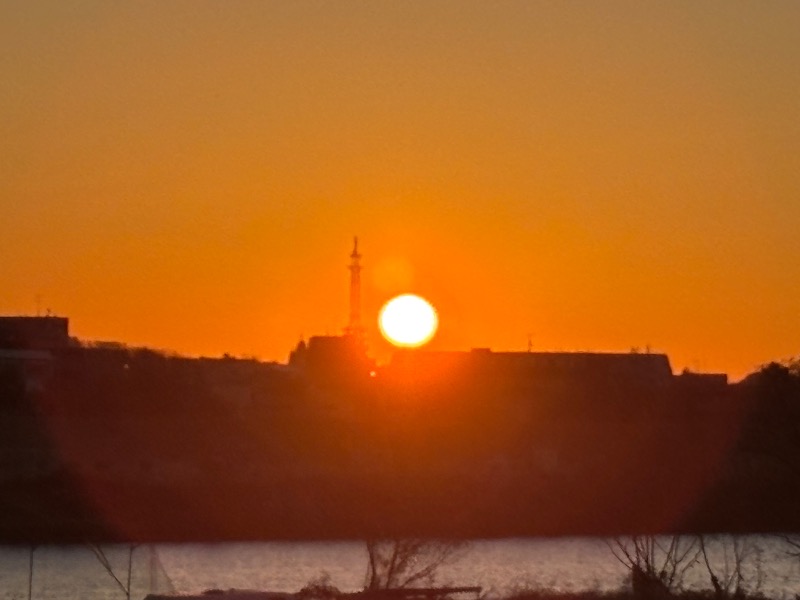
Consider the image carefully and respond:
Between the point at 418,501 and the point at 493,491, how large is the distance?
408 cm

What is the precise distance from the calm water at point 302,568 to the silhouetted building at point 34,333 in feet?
83.4

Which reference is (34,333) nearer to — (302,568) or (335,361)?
(335,361)

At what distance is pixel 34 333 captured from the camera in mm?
89812

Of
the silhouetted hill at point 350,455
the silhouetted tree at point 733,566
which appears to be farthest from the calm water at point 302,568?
the silhouetted hill at point 350,455

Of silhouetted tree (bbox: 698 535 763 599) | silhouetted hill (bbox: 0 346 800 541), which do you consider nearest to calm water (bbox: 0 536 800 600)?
silhouetted tree (bbox: 698 535 763 599)

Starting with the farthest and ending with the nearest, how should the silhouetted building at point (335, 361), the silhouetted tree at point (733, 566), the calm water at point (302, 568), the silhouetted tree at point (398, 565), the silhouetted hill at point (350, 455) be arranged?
the silhouetted building at point (335, 361)
the silhouetted hill at point (350, 455)
the calm water at point (302, 568)
the silhouetted tree at point (733, 566)
the silhouetted tree at point (398, 565)

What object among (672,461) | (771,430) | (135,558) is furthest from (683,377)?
(771,430)

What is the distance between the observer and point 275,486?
7281cm

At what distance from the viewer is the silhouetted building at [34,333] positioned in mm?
87000

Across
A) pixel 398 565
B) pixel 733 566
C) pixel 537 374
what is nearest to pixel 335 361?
pixel 537 374

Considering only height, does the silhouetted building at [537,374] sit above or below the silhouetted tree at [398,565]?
above

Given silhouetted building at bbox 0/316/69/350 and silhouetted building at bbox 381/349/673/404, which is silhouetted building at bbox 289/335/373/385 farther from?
silhouetted building at bbox 0/316/69/350

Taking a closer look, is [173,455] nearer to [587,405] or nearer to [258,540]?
[258,540]

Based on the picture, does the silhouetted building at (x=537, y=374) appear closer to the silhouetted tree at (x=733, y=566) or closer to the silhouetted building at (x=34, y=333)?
the silhouetted building at (x=34, y=333)
